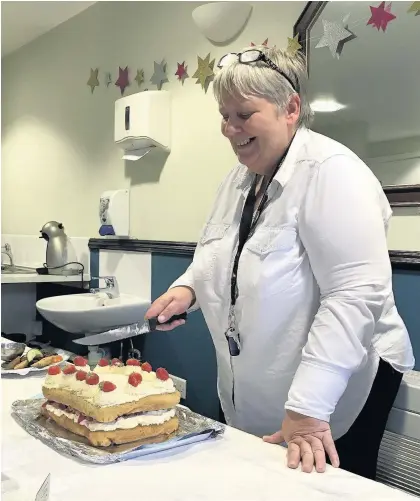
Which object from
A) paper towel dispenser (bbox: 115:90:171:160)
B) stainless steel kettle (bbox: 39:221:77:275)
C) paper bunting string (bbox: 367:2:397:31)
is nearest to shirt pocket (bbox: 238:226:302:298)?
paper bunting string (bbox: 367:2:397:31)

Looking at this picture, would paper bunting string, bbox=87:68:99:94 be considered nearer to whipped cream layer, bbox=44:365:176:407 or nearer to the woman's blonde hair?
the woman's blonde hair

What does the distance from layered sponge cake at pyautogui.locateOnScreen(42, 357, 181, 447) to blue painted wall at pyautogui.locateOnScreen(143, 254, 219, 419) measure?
147 cm

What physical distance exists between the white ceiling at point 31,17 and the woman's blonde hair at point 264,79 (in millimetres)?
2429

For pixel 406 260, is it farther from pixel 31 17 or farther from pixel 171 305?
pixel 31 17

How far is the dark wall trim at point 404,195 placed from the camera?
1.74 metres

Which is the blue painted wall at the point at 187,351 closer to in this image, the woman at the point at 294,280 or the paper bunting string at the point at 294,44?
the paper bunting string at the point at 294,44

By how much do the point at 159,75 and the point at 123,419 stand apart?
7.29ft

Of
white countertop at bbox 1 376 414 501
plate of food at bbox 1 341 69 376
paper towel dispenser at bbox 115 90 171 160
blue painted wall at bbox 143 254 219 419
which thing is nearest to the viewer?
white countertop at bbox 1 376 414 501

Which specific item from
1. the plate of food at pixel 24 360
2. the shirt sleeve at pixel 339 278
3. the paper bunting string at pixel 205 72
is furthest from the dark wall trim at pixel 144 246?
the shirt sleeve at pixel 339 278

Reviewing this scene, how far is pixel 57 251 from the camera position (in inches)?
128

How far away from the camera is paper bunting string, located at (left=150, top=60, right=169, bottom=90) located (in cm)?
284

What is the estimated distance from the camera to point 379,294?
1062 millimetres

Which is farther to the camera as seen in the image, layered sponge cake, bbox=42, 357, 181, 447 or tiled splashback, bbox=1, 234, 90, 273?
tiled splashback, bbox=1, 234, 90, 273

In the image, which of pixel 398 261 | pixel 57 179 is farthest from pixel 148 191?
pixel 398 261
